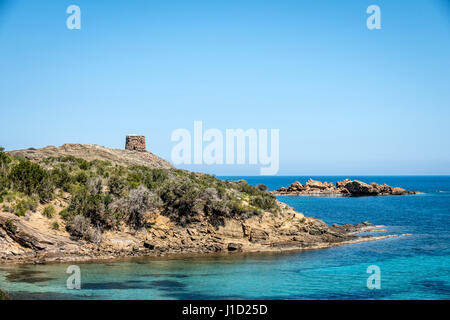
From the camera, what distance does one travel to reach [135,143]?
48062mm

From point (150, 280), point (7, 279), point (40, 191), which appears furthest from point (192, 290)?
point (40, 191)

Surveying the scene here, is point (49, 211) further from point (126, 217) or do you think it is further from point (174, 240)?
point (174, 240)

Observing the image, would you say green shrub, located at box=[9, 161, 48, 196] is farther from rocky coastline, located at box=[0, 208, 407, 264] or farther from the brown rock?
the brown rock

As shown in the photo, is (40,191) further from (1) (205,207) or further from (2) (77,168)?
(1) (205,207)

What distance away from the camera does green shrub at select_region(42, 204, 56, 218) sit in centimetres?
2595

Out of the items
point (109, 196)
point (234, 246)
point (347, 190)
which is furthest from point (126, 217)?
point (347, 190)

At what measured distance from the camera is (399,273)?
22.5 metres

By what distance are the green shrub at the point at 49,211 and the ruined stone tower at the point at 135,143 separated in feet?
70.5

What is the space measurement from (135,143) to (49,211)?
2267 centimetres

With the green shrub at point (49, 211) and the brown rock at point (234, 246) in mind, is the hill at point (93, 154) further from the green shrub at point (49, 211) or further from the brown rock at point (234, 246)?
the brown rock at point (234, 246)

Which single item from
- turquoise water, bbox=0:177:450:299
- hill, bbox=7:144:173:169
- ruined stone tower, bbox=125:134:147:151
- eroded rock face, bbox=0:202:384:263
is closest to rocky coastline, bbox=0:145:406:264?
eroded rock face, bbox=0:202:384:263

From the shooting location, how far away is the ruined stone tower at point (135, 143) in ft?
156

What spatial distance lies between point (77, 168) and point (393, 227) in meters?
32.1
